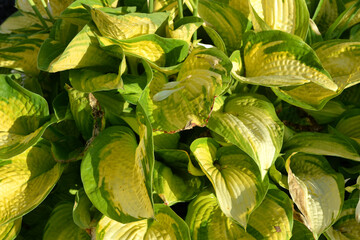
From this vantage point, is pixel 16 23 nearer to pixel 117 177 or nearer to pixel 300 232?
pixel 117 177

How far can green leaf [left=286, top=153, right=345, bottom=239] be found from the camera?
2.95ft

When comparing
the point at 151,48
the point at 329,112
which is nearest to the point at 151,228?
Result: the point at 151,48

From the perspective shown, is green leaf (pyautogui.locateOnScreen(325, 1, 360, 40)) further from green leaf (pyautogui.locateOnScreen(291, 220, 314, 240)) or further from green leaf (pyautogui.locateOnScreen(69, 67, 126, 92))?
green leaf (pyautogui.locateOnScreen(69, 67, 126, 92))

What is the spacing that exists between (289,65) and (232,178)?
0.32 meters

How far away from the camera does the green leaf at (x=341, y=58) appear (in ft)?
3.29

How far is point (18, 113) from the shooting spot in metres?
0.99

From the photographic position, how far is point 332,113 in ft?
3.59

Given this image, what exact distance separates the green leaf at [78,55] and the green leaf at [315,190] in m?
0.56

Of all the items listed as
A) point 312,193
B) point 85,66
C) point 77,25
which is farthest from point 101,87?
point 312,193

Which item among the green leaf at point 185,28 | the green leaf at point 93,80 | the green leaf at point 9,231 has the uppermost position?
the green leaf at point 185,28

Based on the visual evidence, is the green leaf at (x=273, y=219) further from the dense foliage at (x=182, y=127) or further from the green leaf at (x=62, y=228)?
the green leaf at (x=62, y=228)

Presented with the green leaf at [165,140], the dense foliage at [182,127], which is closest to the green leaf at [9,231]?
the dense foliage at [182,127]

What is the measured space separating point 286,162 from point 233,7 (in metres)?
0.51

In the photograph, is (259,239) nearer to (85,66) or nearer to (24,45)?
(85,66)
